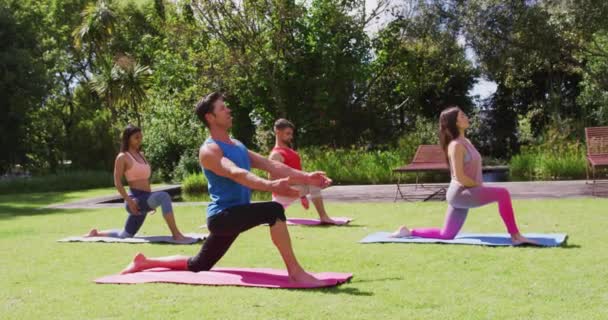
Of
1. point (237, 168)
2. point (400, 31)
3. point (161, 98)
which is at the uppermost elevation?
point (400, 31)

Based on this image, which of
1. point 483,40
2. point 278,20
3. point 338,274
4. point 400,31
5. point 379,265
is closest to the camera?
point 338,274

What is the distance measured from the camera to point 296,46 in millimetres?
26750

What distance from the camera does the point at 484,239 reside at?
26.1 feet

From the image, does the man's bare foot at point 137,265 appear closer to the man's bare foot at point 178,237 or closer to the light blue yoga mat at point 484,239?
the man's bare foot at point 178,237

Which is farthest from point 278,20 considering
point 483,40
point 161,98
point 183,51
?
point 483,40

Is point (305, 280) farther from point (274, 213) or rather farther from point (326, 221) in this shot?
point (326, 221)

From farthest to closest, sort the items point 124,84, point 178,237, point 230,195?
point 124,84, point 178,237, point 230,195

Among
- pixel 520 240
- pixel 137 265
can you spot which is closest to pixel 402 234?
pixel 520 240

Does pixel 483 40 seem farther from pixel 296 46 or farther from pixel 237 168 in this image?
pixel 237 168

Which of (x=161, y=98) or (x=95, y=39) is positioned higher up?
(x=95, y=39)

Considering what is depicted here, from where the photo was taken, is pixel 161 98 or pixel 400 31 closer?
pixel 400 31

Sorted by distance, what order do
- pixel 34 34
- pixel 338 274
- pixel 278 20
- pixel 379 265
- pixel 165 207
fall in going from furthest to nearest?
pixel 34 34, pixel 278 20, pixel 165 207, pixel 379 265, pixel 338 274

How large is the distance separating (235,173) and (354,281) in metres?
1.39

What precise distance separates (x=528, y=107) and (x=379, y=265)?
26274mm
